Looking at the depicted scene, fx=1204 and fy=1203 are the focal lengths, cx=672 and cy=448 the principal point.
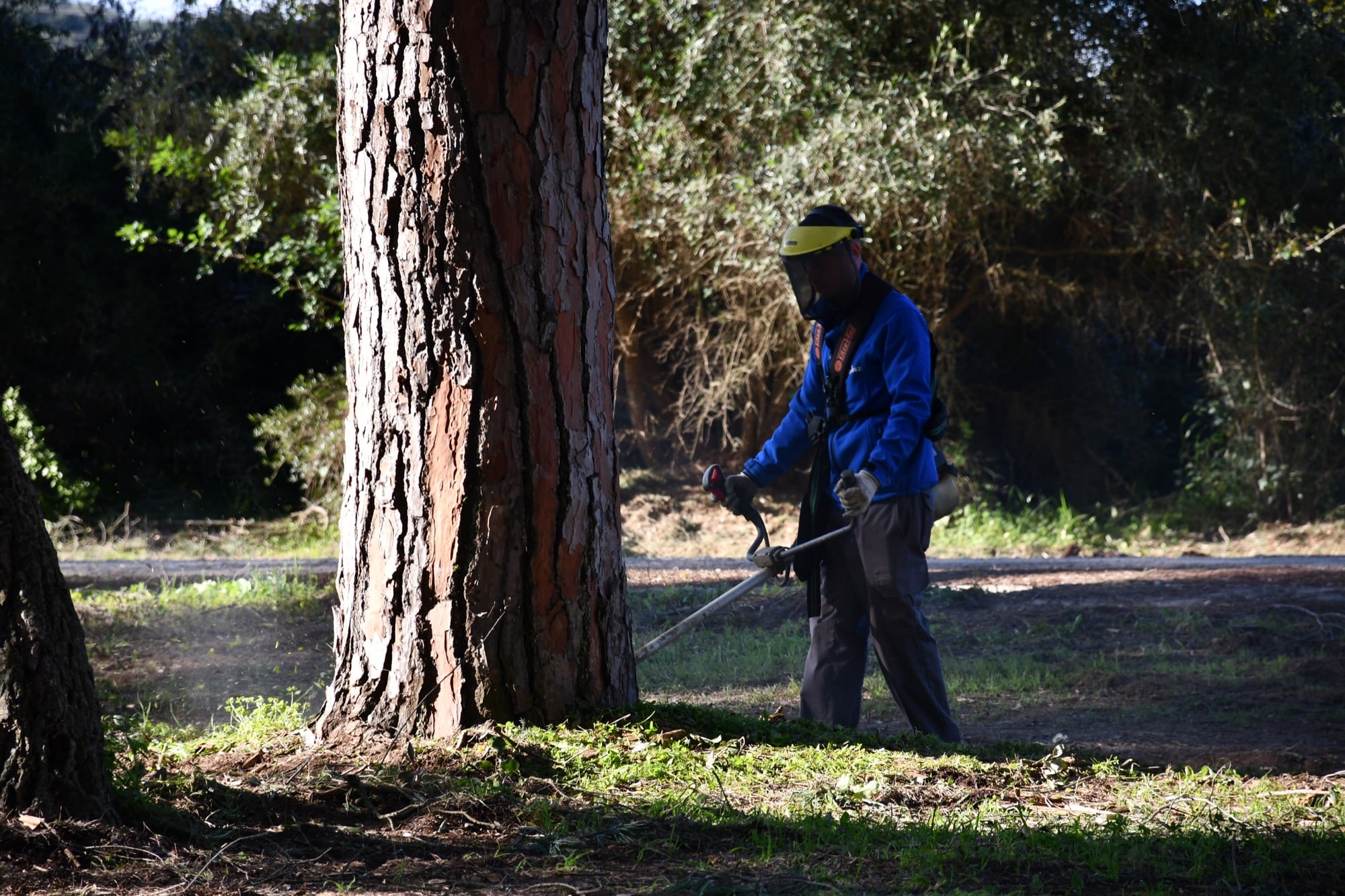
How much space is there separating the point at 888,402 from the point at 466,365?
193 centimetres

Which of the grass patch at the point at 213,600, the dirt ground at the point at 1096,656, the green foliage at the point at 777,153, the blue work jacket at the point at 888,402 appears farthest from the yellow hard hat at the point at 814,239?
the green foliage at the point at 777,153

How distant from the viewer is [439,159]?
3.39m

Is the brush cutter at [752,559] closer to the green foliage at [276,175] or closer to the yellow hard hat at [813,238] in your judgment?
the yellow hard hat at [813,238]

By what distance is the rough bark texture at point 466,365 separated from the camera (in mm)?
3396

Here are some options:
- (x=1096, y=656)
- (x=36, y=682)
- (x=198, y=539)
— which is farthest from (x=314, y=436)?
(x=36, y=682)

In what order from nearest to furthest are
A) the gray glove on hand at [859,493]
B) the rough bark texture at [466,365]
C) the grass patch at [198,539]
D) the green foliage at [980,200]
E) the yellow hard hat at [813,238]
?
the rough bark texture at [466,365] → the gray glove on hand at [859,493] → the yellow hard hat at [813,238] → the green foliage at [980,200] → the grass patch at [198,539]

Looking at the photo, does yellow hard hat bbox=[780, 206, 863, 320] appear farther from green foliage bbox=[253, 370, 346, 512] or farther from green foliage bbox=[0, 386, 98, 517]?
green foliage bbox=[0, 386, 98, 517]

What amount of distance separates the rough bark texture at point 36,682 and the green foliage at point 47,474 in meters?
13.0

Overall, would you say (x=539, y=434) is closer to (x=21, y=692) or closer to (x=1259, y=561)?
(x=21, y=692)

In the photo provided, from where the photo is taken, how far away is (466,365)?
11.1 feet

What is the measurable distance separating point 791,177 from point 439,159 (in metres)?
8.67

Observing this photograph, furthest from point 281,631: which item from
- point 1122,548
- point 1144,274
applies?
point 1144,274

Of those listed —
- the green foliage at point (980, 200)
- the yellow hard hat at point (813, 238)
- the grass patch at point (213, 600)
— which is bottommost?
the grass patch at point (213, 600)

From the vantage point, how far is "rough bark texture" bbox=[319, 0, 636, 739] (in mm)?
3396
